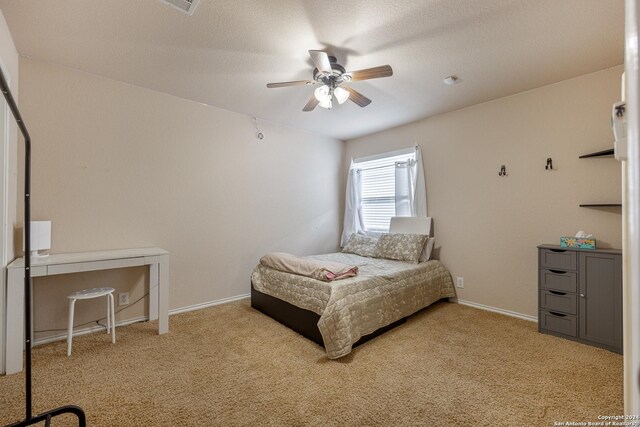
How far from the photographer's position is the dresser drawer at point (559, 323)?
2.43 meters

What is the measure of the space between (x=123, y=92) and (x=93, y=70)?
28 centimetres

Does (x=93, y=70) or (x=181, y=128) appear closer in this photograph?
(x=93, y=70)

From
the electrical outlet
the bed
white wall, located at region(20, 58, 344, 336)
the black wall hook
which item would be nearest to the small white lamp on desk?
white wall, located at region(20, 58, 344, 336)

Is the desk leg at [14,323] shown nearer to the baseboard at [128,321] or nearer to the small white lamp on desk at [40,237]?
the small white lamp on desk at [40,237]

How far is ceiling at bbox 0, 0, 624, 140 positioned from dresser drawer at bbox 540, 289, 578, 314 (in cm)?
209

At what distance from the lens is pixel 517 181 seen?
3021 mm

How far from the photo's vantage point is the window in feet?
13.3

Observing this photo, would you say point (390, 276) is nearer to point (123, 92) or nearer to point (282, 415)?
point (282, 415)

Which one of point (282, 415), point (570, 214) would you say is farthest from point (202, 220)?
point (570, 214)

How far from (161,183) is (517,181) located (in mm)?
3981

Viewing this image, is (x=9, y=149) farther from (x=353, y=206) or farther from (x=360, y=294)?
(x=353, y=206)

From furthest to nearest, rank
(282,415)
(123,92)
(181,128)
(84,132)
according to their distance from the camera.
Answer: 1. (181,128)
2. (123,92)
3. (84,132)
4. (282,415)

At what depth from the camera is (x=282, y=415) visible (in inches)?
60.7

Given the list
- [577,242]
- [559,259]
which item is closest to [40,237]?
[559,259]
